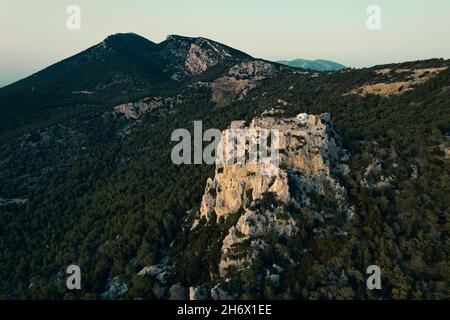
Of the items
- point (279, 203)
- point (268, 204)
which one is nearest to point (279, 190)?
point (279, 203)

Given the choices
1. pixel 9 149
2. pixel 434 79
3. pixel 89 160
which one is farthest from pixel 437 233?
pixel 9 149

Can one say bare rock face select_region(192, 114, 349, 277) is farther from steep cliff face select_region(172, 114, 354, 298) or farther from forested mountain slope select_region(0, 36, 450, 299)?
forested mountain slope select_region(0, 36, 450, 299)

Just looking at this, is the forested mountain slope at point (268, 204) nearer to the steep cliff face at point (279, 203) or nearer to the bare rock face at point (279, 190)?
the steep cliff face at point (279, 203)

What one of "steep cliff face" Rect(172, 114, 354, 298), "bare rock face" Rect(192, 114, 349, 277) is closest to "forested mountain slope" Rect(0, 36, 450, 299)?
"steep cliff face" Rect(172, 114, 354, 298)

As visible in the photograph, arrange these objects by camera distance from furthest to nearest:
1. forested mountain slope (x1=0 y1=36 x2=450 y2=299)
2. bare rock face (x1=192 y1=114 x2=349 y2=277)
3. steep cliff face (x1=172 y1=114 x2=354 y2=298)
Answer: bare rock face (x1=192 y1=114 x2=349 y2=277)
steep cliff face (x1=172 y1=114 x2=354 y2=298)
forested mountain slope (x1=0 y1=36 x2=450 y2=299)

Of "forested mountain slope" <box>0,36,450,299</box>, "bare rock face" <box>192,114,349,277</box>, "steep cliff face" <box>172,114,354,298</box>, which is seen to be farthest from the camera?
"bare rock face" <box>192,114,349,277</box>

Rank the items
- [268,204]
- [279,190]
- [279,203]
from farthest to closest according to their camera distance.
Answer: [279,190] < [268,204] < [279,203]

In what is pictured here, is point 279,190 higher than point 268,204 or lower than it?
higher

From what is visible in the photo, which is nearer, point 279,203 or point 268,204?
point 279,203

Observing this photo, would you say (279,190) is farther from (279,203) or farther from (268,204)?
(268,204)
